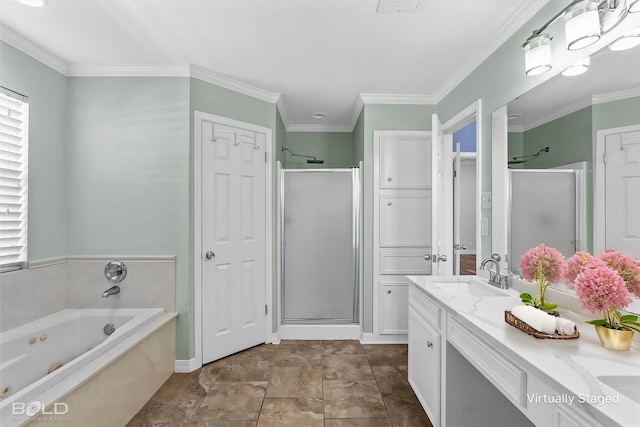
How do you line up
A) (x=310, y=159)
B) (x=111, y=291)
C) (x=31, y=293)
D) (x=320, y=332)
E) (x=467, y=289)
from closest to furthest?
1. (x=467, y=289)
2. (x=31, y=293)
3. (x=111, y=291)
4. (x=320, y=332)
5. (x=310, y=159)

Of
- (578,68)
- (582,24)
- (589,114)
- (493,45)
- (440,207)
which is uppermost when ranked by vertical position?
(493,45)

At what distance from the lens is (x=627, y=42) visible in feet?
3.85

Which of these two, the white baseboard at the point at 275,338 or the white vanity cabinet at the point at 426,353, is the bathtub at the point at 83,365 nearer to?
the white baseboard at the point at 275,338

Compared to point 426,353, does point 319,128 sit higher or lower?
higher

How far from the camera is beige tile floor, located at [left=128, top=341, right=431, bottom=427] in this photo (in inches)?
75.4

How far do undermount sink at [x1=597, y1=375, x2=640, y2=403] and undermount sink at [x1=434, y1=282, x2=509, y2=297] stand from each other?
945mm

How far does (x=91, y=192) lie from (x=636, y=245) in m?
3.27

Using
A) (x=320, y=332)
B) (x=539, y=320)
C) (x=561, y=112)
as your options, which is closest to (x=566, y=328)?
(x=539, y=320)

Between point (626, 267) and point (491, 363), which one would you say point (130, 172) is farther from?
point (626, 267)

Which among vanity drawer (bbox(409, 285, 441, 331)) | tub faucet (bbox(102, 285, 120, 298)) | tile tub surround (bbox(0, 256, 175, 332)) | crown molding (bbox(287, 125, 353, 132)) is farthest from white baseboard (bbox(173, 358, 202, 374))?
crown molding (bbox(287, 125, 353, 132))

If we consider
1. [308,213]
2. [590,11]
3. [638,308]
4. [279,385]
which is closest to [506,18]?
[590,11]

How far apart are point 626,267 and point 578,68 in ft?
2.94

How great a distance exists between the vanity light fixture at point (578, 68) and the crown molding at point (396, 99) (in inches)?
65.6

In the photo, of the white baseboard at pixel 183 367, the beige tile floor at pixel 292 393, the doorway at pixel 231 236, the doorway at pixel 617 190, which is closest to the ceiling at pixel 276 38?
the doorway at pixel 231 236
